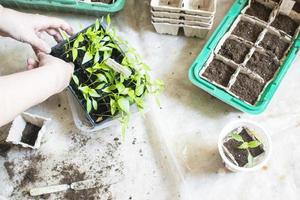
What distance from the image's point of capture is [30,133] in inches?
52.0

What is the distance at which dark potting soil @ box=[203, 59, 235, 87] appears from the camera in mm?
1332

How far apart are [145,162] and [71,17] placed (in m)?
0.67

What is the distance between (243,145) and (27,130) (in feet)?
2.41

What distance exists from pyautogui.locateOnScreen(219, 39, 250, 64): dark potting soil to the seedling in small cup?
2.22ft

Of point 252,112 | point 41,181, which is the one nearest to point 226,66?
point 252,112

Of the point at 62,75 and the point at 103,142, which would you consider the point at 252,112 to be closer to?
the point at 103,142

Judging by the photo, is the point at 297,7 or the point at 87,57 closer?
the point at 87,57

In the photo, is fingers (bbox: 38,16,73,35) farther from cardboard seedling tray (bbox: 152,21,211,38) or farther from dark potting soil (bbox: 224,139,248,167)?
dark potting soil (bbox: 224,139,248,167)

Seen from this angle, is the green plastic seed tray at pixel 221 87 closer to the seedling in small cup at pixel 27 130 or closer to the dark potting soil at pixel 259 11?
the dark potting soil at pixel 259 11

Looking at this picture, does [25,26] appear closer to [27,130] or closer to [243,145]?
[27,130]

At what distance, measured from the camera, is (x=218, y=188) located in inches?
49.4

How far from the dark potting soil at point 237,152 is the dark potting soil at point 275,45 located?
1.19 ft

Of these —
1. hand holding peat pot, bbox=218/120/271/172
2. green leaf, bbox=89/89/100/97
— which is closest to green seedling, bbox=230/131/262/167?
hand holding peat pot, bbox=218/120/271/172

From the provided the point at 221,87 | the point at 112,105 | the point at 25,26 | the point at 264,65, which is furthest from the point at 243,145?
the point at 25,26
